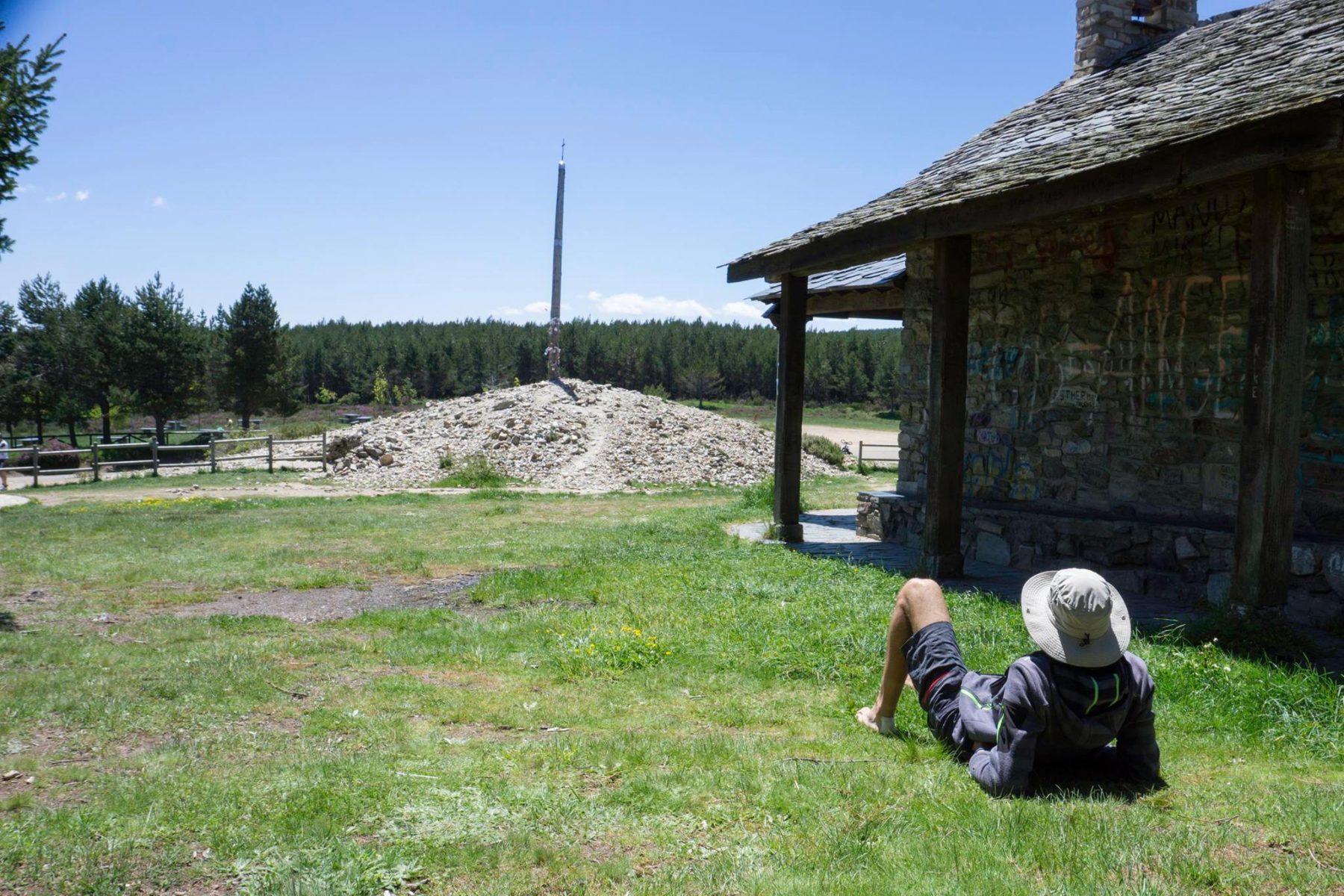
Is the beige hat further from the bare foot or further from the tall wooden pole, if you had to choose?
the tall wooden pole

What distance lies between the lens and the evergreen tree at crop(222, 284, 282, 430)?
50.3 metres

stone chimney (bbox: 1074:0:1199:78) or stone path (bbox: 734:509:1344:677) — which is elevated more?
stone chimney (bbox: 1074:0:1199:78)

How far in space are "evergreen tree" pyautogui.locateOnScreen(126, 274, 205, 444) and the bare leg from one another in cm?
4587

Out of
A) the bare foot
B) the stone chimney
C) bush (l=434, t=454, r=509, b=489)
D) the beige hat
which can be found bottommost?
bush (l=434, t=454, r=509, b=489)

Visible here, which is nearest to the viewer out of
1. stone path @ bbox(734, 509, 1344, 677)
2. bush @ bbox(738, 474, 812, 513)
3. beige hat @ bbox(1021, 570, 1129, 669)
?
beige hat @ bbox(1021, 570, 1129, 669)

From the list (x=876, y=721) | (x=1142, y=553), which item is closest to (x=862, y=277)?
(x=1142, y=553)

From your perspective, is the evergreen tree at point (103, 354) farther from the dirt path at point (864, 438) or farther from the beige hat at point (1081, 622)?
the beige hat at point (1081, 622)

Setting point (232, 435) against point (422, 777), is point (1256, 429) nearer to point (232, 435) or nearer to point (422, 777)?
point (422, 777)

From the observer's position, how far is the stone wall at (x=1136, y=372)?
6.85 m

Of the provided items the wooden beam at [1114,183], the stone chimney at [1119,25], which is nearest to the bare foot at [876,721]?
the wooden beam at [1114,183]

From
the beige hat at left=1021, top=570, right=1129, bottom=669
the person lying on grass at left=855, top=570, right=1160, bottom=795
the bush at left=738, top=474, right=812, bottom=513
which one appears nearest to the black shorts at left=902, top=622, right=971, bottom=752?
the person lying on grass at left=855, top=570, right=1160, bottom=795

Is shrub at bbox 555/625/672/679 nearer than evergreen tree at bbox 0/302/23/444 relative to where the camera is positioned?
Yes

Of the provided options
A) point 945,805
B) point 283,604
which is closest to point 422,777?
point 945,805

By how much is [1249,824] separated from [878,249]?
19.9 feet
